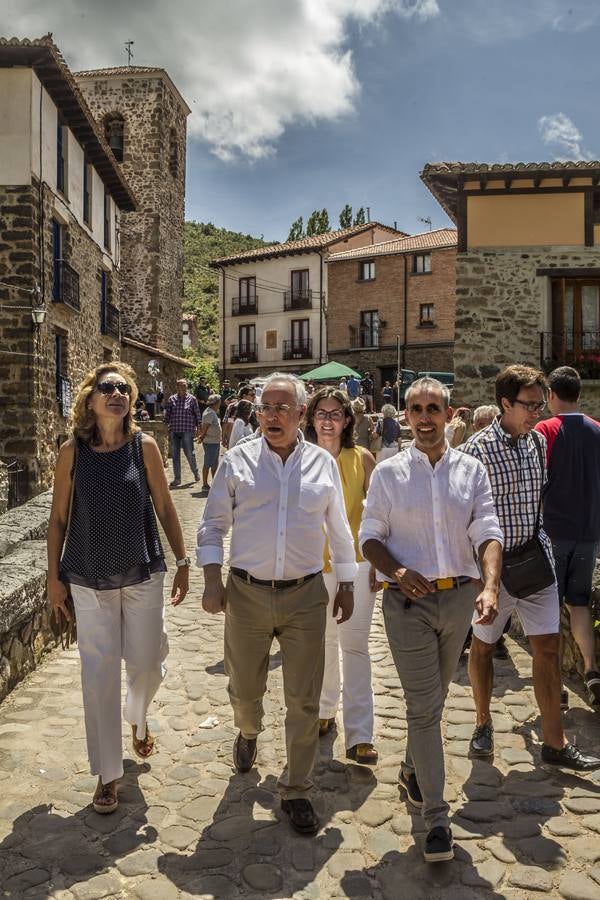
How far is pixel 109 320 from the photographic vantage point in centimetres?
2088

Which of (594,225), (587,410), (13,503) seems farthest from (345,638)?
(594,225)

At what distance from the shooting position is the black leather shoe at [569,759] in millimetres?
3920

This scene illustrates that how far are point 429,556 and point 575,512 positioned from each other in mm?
1772

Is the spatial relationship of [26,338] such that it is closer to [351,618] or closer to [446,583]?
[351,618]

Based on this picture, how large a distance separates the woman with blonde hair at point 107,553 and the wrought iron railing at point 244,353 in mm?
38498

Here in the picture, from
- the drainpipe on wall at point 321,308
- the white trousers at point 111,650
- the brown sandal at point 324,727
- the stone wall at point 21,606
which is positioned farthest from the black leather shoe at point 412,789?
the drainpipe on wall at point 321,308

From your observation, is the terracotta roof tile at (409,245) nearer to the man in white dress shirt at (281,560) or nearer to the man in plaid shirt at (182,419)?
the man in plaid shirt at (182,419)

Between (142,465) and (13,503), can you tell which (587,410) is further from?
(142,465)

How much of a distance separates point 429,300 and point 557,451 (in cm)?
3225

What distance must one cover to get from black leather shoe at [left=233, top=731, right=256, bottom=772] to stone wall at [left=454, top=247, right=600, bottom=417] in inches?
481

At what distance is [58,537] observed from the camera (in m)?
3.71

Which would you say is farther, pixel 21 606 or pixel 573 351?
pixel 573 351

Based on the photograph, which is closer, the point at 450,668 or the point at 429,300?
the point at 450,668

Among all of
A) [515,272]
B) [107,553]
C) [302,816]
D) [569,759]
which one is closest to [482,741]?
[569,759]
